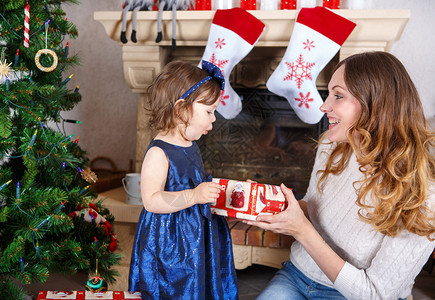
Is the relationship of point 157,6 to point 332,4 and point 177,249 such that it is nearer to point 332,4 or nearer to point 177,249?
point 332,4

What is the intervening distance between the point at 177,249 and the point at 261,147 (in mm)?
1549

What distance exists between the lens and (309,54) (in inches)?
79.7

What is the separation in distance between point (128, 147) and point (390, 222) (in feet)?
7.38

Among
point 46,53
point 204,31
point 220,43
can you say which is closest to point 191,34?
point 204,31

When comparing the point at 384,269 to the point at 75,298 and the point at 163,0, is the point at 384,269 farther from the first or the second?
the point at 163,0

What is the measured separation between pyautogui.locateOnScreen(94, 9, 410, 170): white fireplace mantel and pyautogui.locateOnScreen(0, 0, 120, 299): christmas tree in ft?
2.35

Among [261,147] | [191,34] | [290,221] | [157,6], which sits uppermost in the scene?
[157,6]

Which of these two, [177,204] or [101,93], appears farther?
[101,93]

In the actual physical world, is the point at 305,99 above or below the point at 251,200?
above

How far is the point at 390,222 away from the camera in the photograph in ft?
3.45

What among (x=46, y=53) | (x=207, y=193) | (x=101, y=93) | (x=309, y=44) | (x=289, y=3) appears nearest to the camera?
(x=207, y=193)

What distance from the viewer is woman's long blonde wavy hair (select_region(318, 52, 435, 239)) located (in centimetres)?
105

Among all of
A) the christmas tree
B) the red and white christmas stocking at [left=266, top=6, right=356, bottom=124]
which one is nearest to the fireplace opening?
the red and white christmas stocking at [left=266, top=6, right=356, bottom=124]

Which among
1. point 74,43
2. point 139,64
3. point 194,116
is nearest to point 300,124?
point 139,64
